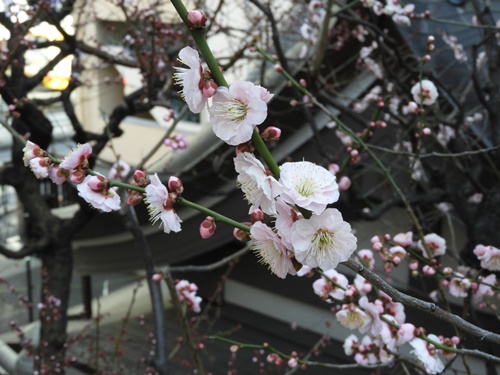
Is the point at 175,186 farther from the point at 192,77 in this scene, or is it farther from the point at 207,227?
the point at 192,77

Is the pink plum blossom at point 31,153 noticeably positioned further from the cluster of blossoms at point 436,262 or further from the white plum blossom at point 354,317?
the cluster of blossoms at point 436,262

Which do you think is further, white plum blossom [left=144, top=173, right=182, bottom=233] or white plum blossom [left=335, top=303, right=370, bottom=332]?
white plum blossom [left=335, top=303, right=370, bottom=332]

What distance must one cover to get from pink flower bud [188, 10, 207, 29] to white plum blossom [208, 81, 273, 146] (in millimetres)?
104

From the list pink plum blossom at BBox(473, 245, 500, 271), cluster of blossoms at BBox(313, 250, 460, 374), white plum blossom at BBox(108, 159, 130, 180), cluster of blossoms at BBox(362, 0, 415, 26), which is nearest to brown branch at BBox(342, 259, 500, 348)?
cluster of blossoms at BBox(313, 250, 460, 374)

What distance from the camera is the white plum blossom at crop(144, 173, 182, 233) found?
1088mm

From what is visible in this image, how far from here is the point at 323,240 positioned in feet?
3.33

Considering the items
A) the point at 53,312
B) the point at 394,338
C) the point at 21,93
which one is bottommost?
the point at 53,312

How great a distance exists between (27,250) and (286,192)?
3776 mm

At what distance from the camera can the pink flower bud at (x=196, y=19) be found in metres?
0.92

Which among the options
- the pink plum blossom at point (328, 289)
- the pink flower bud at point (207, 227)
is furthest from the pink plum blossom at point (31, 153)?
the pink plum blossom at point (328, 289)

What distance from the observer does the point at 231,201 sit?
17.5 ft

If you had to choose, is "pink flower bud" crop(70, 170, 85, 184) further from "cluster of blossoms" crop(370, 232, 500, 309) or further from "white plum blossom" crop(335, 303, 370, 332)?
"cluster of blossoms" crop(370, 232, 500, 309)

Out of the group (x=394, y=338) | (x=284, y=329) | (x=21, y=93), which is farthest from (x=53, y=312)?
(x=394, y=338)

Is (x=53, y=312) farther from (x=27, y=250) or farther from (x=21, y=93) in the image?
(x=21, y=93)
